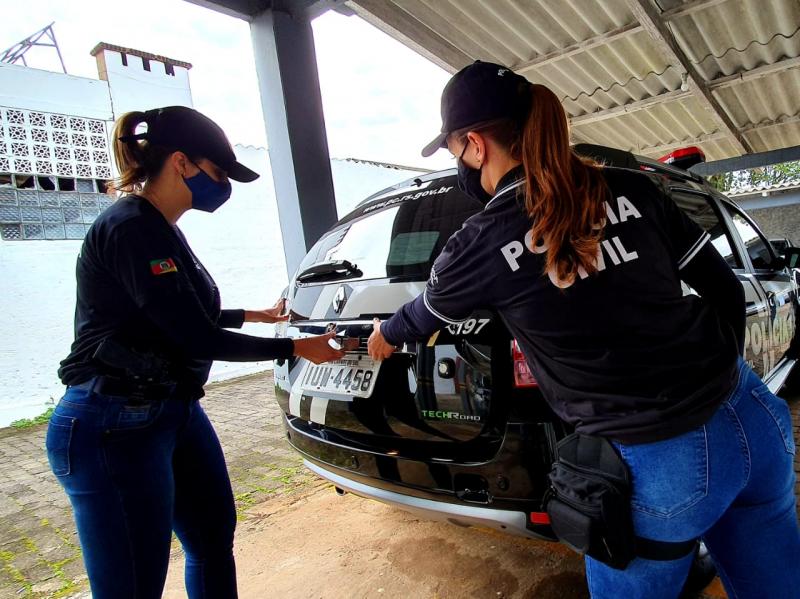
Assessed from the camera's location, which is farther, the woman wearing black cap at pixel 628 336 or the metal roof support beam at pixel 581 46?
the metal roof support beam at pixel 581 46

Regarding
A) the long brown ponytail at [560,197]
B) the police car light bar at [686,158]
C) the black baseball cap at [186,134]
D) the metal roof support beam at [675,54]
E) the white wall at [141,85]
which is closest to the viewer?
the long brown ponytail at [560,197]

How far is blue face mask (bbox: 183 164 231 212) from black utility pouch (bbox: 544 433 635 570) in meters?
1.31

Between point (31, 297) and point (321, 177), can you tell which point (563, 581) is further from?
point (31, 297)

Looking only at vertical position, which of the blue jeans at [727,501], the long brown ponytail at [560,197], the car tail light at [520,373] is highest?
the long brown ponytail at [560,197]

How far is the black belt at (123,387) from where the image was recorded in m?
1.49

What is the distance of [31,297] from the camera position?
6281 mm

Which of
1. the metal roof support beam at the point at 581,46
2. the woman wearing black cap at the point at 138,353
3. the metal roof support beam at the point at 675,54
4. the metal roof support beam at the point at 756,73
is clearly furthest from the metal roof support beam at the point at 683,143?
the woman wearing black cap at the point at 138,353

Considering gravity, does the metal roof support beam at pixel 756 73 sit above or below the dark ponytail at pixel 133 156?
above

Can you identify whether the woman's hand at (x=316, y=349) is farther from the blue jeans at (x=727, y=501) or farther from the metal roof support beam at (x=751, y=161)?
the metal roof support beam at (x=751, y=161)

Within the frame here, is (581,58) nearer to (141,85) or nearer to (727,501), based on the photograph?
(727,501)

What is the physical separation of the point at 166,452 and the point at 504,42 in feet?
15.8

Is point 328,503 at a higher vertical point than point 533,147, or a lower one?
lower

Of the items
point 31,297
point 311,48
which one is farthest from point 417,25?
point 31,297

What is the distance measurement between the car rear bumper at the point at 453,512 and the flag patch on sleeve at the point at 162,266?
4.03 ft
